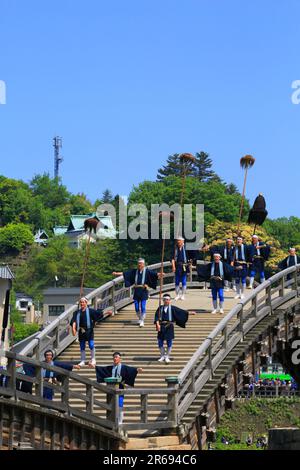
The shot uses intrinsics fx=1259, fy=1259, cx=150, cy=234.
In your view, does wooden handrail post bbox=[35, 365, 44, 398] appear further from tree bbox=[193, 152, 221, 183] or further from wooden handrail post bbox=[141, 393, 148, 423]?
tree bbox=[193, 152, 221, 183]

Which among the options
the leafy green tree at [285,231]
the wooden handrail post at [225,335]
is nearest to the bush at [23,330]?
the leafy green tree at [285,231]

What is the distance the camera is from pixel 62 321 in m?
29.5

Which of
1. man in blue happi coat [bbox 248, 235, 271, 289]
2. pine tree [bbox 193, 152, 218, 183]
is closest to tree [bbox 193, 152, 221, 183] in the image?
pine tree [bbox 193, 152, 218, 183]

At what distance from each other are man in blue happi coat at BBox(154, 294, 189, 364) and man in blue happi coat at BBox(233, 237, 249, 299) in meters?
5.52

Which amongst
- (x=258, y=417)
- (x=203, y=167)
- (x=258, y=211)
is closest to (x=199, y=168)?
(x=203, y=167)

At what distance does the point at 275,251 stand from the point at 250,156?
61.6 meters

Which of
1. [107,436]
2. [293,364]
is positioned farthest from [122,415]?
[293,364]

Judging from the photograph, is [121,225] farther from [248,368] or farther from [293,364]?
[248,368]

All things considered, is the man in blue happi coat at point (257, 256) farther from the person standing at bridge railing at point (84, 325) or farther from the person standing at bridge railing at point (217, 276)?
the person standing at bridge railing at point (84, 325)

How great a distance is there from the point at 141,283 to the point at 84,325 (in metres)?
3.58

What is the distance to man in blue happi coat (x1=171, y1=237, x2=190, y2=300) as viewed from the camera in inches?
1336

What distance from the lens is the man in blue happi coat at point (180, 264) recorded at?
3394 centimetres

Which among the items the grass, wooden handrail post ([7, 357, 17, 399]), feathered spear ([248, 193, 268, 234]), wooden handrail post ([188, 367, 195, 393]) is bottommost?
the grass

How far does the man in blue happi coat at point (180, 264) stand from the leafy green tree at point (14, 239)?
117363mm
